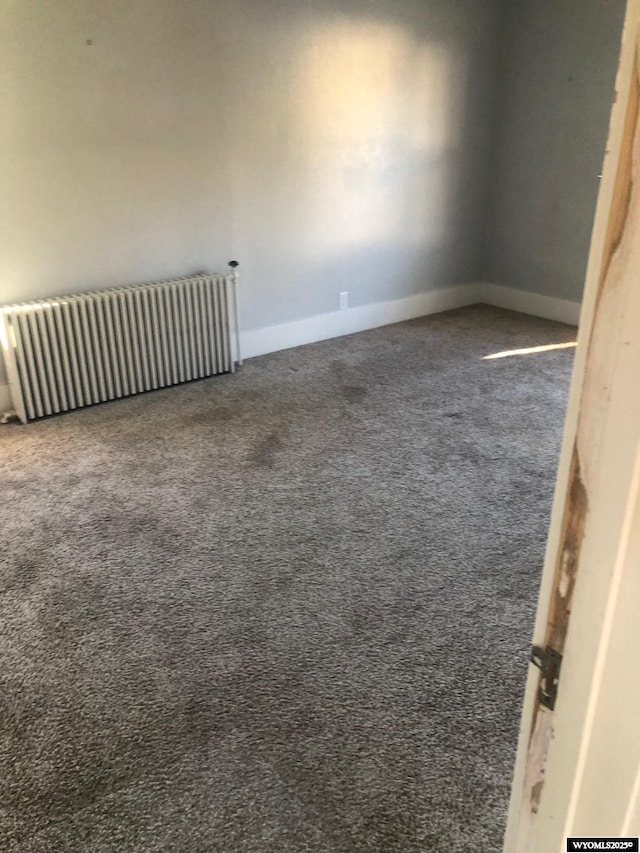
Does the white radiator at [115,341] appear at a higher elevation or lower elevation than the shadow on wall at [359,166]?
lower

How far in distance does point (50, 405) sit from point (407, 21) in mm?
3636

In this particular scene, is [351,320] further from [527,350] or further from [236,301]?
[527,350]

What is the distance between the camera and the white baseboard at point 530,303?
5.63 metres

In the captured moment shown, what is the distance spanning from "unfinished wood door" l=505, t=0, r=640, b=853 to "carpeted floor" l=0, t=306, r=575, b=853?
41.9 inches

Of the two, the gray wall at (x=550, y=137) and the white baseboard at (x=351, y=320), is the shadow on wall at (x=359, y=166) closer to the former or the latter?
the white baseboard at (x=351, y=320)

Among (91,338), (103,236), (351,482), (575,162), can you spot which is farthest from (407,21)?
(351,482)

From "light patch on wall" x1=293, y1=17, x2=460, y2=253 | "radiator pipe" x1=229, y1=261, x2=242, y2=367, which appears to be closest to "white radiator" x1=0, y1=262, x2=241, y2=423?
"radiator pipe" x1=229, y1=261, x2=242, y2=367

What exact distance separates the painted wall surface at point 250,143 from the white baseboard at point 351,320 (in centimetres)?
8

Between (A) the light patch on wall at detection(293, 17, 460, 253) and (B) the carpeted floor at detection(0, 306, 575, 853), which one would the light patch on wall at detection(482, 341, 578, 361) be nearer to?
(B) the carpeted floor at detection(0, 306, 575, 853)

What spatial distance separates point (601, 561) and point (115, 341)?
3606 mm

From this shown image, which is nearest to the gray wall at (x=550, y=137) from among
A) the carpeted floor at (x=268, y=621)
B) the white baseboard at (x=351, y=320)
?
the white baseboard at (x=351, y=320)

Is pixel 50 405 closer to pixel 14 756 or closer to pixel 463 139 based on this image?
pixel 14 756

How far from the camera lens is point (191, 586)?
237 cm

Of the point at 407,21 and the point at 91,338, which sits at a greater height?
the point at 407,21
